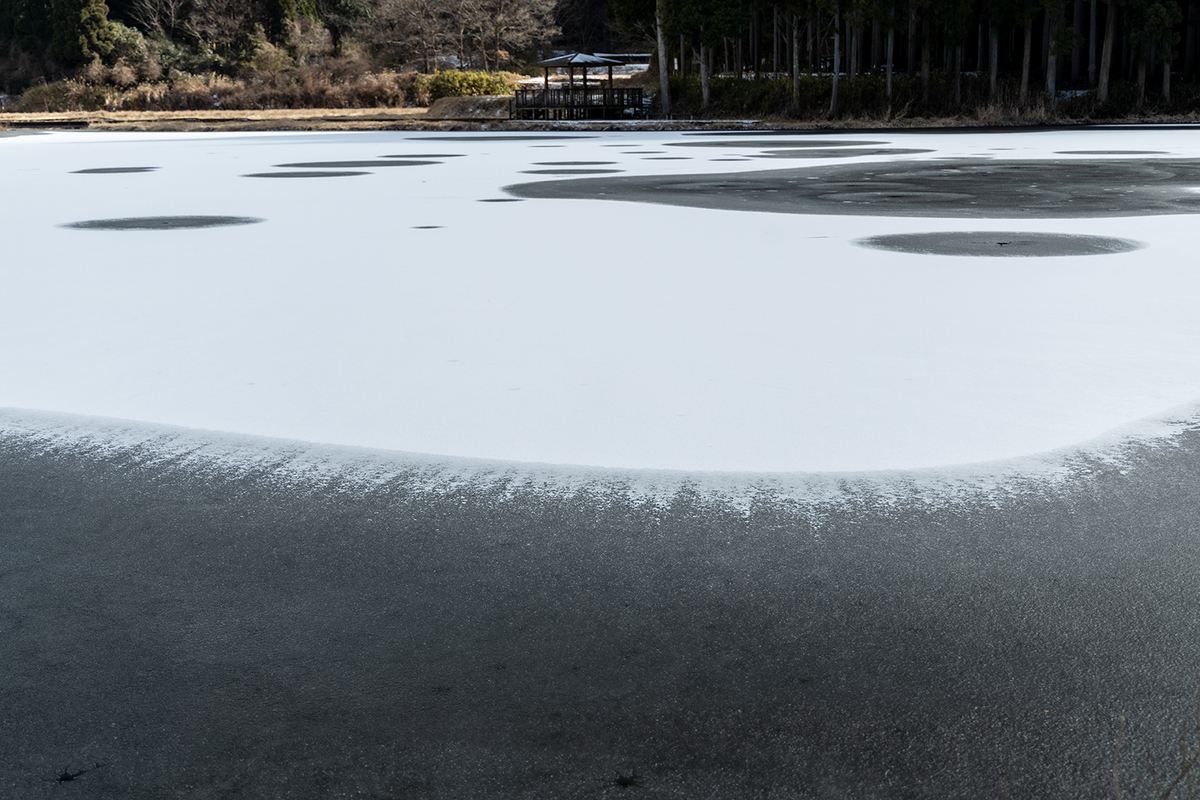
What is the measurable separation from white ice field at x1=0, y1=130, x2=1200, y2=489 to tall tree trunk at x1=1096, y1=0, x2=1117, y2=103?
21.5 m

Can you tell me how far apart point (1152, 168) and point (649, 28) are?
90.0ft

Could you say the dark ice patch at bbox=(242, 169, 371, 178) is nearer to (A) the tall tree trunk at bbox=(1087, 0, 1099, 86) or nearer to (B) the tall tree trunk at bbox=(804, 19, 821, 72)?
(A) the tall tree trunk at bbox=(1087, 0, 1099, 86)

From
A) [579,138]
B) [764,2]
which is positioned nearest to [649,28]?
[764,2]

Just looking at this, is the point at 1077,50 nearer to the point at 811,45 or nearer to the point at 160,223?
the point at 811,45

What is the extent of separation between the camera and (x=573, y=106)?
38.1 metres

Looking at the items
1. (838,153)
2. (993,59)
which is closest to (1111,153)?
(838,153)

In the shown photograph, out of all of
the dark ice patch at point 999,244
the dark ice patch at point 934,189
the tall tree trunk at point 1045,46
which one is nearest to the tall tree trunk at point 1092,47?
the tall tree trunk at point 1045,46

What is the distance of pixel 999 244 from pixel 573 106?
101ft

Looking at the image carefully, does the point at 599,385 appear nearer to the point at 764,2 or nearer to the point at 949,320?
the point at 949,320

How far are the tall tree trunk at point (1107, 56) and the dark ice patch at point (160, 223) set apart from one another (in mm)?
24320

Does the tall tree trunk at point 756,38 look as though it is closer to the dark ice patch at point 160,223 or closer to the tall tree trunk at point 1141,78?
the tall tree trunk at point 1141,78

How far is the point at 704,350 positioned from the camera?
569 centimetres

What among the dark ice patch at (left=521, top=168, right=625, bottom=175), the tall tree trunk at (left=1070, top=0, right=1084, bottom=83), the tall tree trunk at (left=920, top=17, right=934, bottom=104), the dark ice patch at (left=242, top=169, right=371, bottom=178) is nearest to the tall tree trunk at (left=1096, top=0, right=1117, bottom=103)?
the tall tree trunk at (left=1070, top=0, right=1084, bottom=83)

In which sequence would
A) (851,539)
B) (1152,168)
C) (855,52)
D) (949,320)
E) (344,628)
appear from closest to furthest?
(344,628) → (851,539) → (949,320) → (1152,168) → (855,52)
